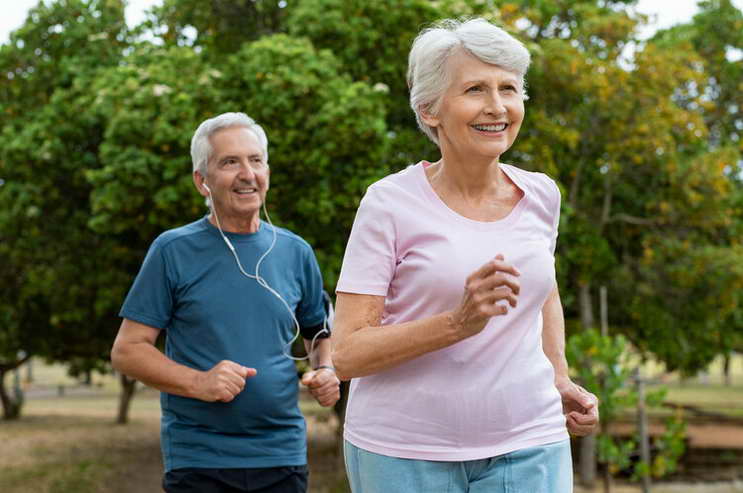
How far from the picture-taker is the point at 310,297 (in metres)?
3.71

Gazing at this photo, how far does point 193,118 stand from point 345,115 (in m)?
2.04

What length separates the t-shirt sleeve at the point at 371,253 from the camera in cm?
218

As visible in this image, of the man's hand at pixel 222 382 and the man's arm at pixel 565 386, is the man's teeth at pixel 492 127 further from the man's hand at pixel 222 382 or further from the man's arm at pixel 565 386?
the man's hand at pixel 222 382

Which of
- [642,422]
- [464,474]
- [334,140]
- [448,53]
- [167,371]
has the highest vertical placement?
[334,140]

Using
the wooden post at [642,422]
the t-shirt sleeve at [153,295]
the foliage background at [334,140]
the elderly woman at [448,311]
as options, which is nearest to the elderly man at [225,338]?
the t-shirt sleeve at [153,295]

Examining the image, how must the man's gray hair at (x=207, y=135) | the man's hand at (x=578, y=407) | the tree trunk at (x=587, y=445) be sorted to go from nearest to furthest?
1. the man's hand at (x=578, y=407)
2. the man's gray hair at (x=207, y=135)
3. the tree trunk at (x=587, y=445)

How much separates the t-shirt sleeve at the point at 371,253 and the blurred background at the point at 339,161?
26.4 ft

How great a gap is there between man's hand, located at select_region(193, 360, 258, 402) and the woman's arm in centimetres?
105

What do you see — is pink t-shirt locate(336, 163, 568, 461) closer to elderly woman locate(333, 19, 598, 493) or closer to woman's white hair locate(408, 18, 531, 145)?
elderly woman locate(333, 19, 598, 493)

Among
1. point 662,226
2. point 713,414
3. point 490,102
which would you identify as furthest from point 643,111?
point 713,414

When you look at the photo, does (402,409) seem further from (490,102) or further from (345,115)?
(345,115)

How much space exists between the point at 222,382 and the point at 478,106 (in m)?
1.43

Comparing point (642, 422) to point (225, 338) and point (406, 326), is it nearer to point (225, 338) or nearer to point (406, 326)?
point (225, 338)

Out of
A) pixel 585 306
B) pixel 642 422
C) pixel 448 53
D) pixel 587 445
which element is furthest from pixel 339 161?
pixel 448 53
